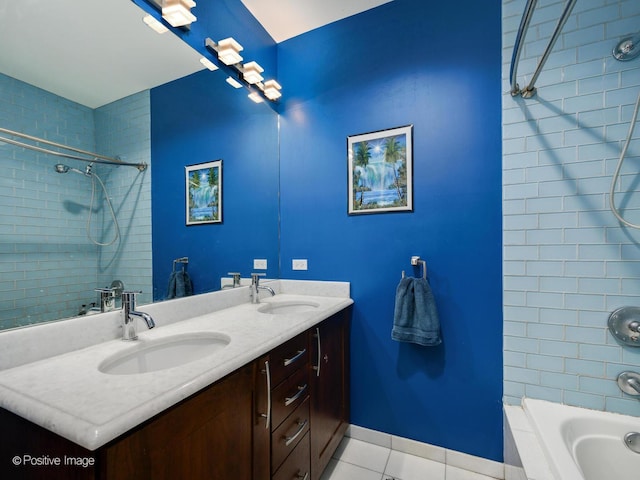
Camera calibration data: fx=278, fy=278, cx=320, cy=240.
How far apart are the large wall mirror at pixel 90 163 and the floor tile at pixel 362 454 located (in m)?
1.32

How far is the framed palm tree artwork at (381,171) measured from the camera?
1.73 metres

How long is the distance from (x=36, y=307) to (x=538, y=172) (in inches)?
87.1

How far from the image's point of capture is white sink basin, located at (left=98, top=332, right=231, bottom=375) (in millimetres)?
949

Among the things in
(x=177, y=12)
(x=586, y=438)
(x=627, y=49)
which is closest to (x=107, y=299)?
(x=177, y=12)

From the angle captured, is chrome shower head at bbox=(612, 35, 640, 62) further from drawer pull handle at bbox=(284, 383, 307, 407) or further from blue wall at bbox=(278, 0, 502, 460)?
drawer pull handle at bbox=(284, 383, 307, 407)

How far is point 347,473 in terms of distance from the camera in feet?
5.10

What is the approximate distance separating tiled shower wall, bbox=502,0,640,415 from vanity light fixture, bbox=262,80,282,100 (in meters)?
1.44

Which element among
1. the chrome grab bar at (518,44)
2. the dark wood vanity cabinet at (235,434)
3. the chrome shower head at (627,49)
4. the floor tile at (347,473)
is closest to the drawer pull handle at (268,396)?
the dark wood vanity cabinet at (235,434)

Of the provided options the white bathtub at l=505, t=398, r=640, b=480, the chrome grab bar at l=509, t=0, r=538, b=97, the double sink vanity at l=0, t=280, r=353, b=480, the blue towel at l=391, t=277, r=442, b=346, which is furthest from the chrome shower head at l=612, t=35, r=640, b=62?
the double sink vanity at l=0, t=280, r=353, b=480

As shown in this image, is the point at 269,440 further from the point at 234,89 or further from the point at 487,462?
the point at 234,89

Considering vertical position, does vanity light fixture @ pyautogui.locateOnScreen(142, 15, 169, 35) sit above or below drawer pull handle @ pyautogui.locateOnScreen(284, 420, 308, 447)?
above

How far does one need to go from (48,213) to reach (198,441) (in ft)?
2.92

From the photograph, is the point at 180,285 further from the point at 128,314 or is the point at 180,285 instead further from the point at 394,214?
the point at 394,214

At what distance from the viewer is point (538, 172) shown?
56.8 inches
